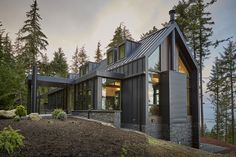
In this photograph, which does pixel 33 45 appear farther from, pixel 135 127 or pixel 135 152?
pixel 135 152

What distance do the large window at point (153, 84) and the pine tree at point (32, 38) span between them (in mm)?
19572

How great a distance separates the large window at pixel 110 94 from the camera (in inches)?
608

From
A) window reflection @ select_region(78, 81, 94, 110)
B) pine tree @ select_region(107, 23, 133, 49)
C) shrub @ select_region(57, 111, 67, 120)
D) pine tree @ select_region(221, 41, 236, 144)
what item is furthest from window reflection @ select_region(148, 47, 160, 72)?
pine tree @ select_region(221, 41, 236, 144)

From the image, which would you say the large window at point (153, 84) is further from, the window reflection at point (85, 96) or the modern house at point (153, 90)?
the window reflection at point (85, 96)

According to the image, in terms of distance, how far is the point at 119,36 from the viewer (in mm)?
34625

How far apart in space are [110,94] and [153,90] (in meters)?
3.21

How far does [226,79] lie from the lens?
33.3 metres

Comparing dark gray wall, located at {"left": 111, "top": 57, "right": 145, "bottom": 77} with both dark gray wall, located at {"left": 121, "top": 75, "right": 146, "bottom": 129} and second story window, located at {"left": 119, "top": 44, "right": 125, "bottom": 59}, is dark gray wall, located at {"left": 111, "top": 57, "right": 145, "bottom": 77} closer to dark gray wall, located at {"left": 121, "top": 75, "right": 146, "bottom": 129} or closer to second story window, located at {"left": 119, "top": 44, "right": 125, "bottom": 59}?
dark gray wall, located at {"left": 121, "top": 75, "right": 146, "bottom": 129}

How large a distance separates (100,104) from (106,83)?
165 centimetres

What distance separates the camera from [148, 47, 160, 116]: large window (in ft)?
47.1

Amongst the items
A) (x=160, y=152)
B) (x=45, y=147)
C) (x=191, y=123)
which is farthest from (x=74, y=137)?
(x=191, y=123)

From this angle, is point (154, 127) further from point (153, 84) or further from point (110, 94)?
point (110, 94)

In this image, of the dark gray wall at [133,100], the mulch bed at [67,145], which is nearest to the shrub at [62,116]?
the dark gray wall at [133,100]

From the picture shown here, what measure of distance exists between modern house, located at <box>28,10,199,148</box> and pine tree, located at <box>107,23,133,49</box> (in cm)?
1625
